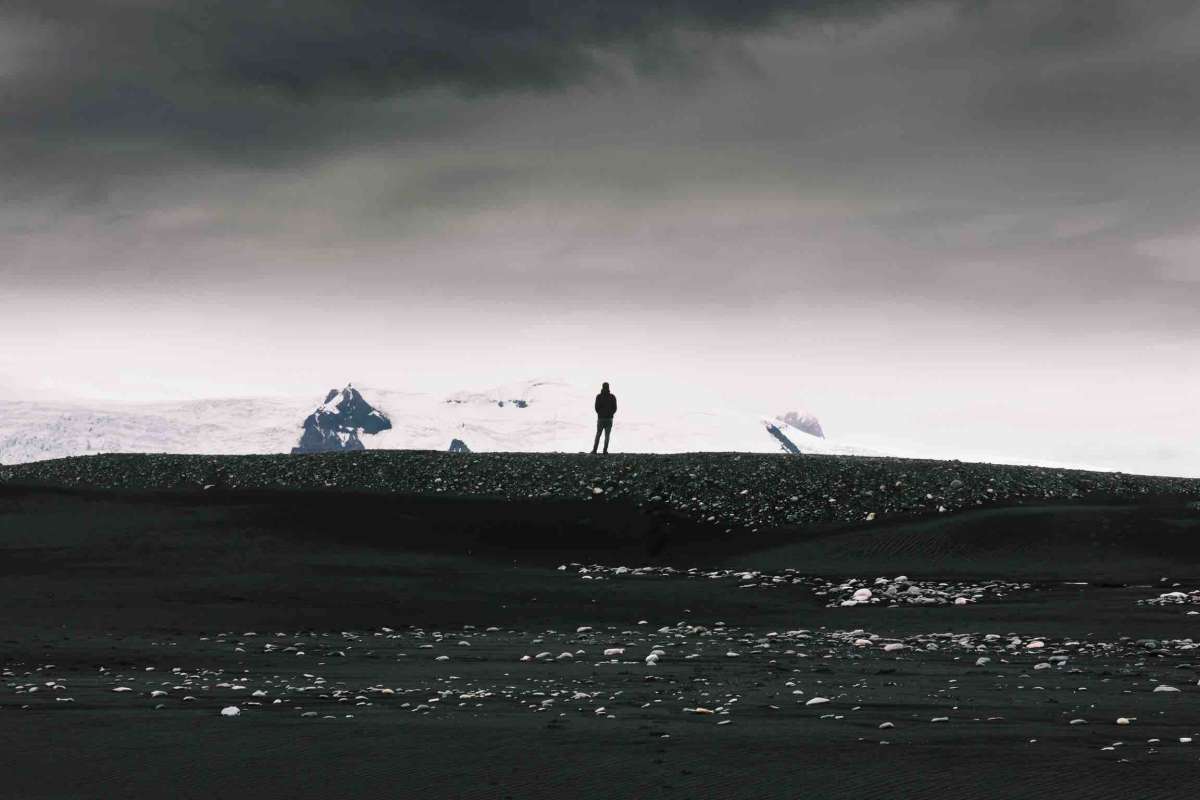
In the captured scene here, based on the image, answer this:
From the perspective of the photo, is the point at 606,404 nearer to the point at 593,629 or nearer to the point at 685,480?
the point at 685,480

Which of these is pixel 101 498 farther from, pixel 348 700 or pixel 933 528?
pixel 348 700

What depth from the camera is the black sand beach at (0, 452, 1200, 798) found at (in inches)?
449

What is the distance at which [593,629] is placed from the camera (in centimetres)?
2466

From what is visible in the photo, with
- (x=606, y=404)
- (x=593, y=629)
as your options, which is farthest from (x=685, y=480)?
(x=593, y=629)

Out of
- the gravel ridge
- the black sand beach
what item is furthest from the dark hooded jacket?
the black sand beach

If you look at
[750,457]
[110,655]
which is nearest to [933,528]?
[750,457]

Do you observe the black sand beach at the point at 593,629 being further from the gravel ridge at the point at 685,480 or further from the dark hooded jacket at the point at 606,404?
the dark hooded jacket at the point at 606,404

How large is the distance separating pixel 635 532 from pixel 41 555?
52.0 ft

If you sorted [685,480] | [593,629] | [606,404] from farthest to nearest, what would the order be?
1. [606,404]
2. [685,480]
3. [593,629]

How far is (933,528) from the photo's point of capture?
3616cm

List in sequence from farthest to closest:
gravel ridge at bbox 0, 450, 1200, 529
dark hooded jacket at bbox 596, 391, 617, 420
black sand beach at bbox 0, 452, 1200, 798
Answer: dark hooded jacket at bbox 596, 391, 617, 420 → gravel ridge at bbox 0, 450, 1200, 529 → black sand beach at bbox 0, 452, 1200, 798

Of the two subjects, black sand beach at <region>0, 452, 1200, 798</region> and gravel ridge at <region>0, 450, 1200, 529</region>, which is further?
gravel ridge at <region>0, 450, 1200, 529</region>

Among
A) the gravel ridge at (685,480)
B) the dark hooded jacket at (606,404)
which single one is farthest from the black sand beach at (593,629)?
the dark hooded jacket at (606,404)

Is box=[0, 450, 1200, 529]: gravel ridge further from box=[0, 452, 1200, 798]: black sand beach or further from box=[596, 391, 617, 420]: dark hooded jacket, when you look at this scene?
box=[596, 391, 617, 420]: dark hooded jacket
